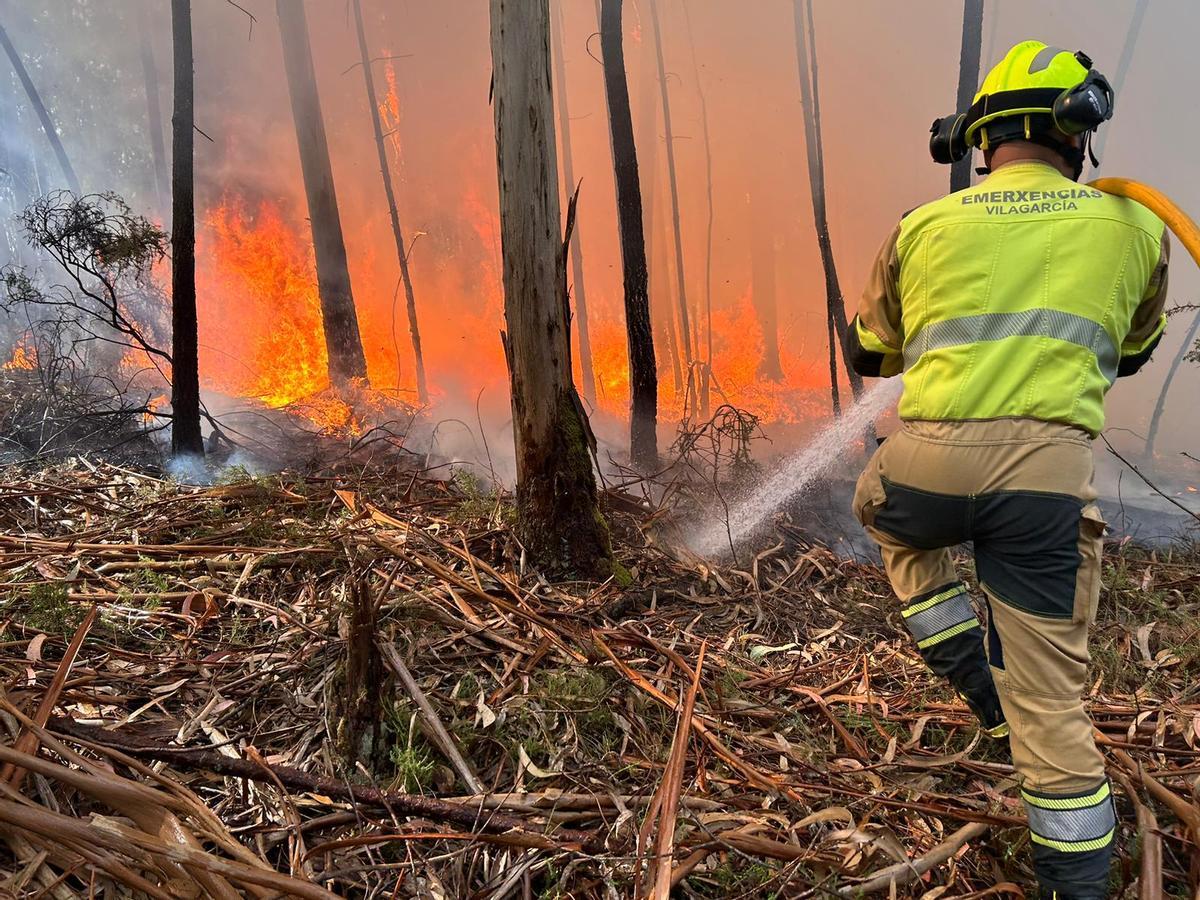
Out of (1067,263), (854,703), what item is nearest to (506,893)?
(854,703)

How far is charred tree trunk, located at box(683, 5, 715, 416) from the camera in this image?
40.8 ft

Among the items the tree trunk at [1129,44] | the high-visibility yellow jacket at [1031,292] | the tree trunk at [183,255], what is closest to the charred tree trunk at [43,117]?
the tree trunk at [183,255]

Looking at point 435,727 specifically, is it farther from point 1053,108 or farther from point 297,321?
point 297,321

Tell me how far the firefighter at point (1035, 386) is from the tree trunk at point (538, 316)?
1.75 metres

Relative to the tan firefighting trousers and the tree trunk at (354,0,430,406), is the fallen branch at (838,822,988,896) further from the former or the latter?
the tree trunk at (354,0,430,406)

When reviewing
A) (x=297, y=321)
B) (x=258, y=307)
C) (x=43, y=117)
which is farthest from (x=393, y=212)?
(x=43, y=117)

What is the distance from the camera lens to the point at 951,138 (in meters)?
2.10

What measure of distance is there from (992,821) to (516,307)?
276 centimetres

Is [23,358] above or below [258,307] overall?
below

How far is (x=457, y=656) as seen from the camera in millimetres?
2465

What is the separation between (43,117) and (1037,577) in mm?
14420

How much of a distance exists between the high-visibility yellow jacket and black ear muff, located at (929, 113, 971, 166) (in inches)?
9.3

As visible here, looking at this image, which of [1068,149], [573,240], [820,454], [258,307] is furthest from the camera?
[573,240]

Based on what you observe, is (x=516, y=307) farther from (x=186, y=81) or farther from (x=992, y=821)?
(x=186, y=81)
